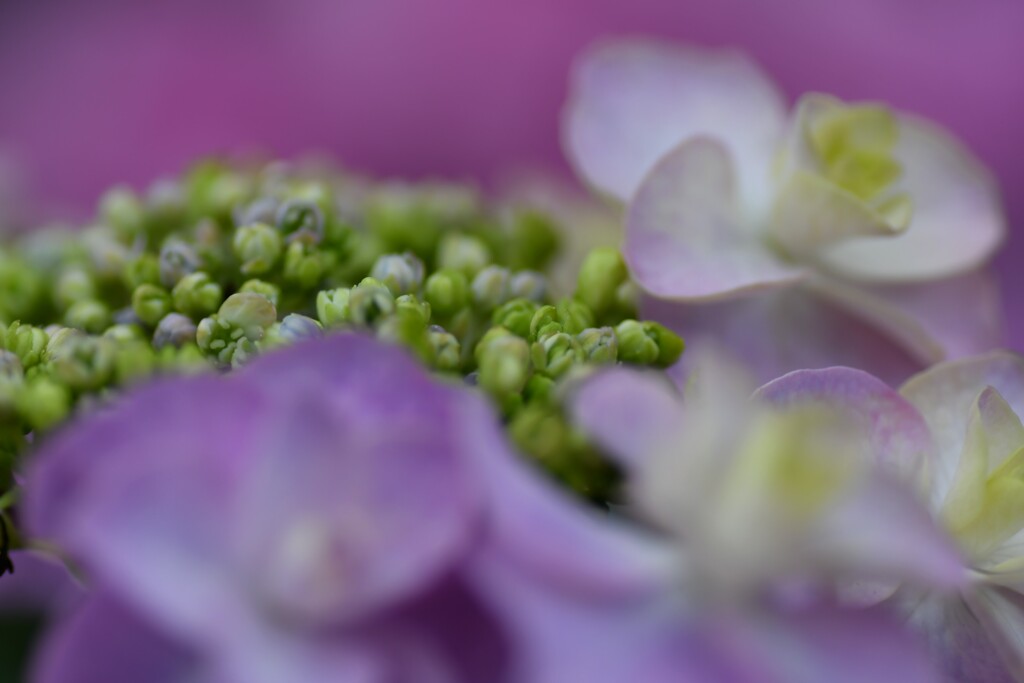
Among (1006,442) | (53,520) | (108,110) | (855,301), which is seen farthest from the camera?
(108,110)

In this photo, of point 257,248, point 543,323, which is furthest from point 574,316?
point 257,248

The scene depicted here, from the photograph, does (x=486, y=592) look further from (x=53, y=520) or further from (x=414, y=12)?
(x=414, y=12)

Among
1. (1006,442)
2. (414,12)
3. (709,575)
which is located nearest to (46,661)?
(709,575)

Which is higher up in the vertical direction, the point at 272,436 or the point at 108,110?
the point at 272,436

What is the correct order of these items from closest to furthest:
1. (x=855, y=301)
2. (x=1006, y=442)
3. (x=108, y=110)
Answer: (x=1006, y=442) → (x=855, y=301) → (x=108, y=110)

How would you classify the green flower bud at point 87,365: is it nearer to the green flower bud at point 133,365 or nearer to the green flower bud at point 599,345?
the green flower bud at point 133,365

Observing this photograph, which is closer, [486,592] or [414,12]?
[486,592]

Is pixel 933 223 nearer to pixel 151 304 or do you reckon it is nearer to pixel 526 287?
pixel 526 287

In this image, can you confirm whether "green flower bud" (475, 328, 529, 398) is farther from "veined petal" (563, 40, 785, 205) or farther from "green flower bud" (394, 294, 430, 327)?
"veined petal" (563, 40, 785, 205)
